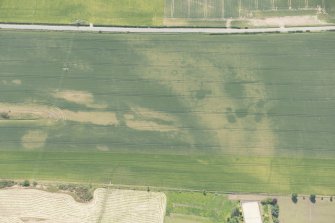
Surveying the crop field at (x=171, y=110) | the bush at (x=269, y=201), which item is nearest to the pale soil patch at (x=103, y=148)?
the crop field at (x=171, y=110)

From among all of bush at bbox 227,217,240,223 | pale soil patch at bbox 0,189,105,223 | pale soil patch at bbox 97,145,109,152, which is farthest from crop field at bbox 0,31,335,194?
bush at bbox 227,217,240,223

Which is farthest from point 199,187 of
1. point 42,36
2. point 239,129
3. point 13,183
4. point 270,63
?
point 42,36

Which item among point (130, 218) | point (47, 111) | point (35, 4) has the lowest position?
point (130, 218)

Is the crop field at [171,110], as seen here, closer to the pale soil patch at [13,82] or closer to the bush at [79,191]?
the pale soil patch at [13,82]

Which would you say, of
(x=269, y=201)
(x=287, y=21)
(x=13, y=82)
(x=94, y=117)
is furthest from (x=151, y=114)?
(x=287, y=21)

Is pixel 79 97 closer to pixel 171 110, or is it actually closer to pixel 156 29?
pixel 171 110

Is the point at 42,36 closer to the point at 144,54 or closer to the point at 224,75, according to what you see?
the point at 144,54

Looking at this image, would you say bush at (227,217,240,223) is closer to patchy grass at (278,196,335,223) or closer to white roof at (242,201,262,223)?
white roof at (242,201,262,223)
